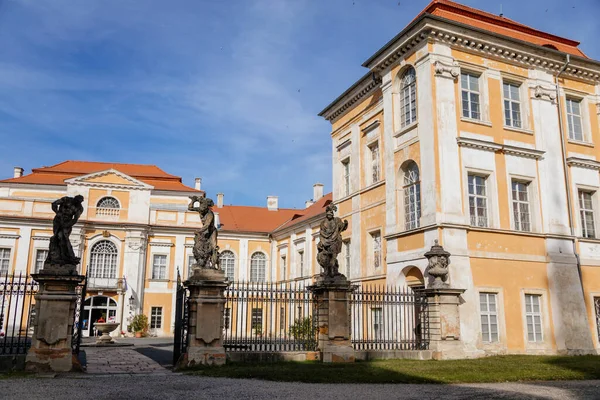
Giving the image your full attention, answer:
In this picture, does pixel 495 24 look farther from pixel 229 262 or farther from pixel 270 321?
pixel 229 262

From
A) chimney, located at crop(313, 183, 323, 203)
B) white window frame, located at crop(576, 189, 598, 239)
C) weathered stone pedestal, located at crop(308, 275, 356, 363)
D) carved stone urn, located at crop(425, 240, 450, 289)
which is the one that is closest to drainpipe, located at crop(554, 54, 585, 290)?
white window frame, located at crop(576, 189, 598, 239)

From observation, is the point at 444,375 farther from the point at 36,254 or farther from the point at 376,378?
the point at 36,254

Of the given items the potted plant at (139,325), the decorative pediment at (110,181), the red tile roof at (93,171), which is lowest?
the potted plant at (139,325)

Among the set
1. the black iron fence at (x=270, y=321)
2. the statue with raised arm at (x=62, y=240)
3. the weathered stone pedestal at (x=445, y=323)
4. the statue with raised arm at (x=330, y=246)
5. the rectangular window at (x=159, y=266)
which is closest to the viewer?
the statue with raised arm at (x=62, y=240)

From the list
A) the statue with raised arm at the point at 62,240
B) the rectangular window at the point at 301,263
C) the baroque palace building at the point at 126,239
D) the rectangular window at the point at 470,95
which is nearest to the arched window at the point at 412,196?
the rectangular window at the point at 470,95

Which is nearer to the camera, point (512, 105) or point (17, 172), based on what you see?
point (512, 105)

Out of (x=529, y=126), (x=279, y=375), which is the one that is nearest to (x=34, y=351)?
(x=279, y=375)

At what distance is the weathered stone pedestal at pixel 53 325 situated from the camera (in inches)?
445

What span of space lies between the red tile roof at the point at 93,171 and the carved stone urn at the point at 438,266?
2532 centimetres

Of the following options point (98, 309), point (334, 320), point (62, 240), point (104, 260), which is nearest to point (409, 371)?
point (334, 320)

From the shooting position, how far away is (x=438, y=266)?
52.3 ft

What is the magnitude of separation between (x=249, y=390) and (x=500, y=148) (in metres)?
13.3

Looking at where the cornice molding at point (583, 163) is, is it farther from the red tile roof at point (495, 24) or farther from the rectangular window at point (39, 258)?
the rectangular window at point (39, 258)

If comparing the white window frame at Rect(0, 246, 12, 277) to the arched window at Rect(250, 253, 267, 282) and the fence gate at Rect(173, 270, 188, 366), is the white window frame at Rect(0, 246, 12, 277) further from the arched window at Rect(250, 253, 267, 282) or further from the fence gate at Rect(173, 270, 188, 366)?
the fence gate at Rect(173, 270, 188, 366)
